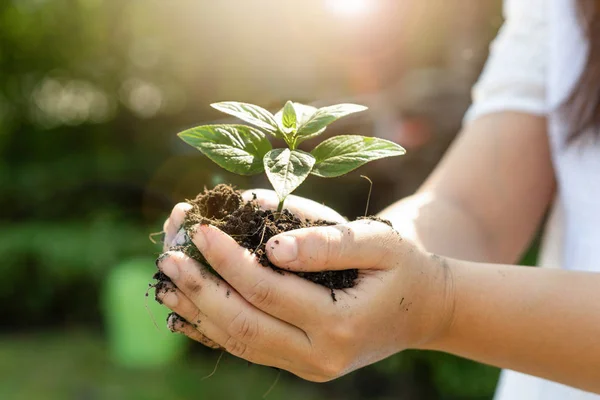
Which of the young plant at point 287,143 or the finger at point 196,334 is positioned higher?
the young plant at point 287,143

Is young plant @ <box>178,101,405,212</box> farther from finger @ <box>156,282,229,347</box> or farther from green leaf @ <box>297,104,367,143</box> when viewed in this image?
finger @ <box>156,282,229,347</box>

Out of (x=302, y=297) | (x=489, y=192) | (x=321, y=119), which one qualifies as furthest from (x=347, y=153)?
(x=489, y=192)

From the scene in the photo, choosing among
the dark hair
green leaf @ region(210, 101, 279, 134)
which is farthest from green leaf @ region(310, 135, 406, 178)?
the dark hair

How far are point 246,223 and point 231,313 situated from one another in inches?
9.0

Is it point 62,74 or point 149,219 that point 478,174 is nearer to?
point 149,219

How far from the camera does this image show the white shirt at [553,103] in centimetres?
203

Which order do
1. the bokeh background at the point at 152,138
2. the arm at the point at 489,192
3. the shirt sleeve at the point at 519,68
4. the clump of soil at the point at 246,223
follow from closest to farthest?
1. the clump of soil at the point at 246,223
2. the arm at the point at 489,192
3. the shirt sleeve at the point at 519,68
4. the bokeh background at the point at 152,138

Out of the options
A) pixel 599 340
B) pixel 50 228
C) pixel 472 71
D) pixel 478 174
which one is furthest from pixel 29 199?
pixel 599 340

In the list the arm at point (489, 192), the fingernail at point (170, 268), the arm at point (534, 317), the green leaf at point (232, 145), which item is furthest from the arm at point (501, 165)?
the fingernail at point (170, 268)

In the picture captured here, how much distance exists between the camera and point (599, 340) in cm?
153

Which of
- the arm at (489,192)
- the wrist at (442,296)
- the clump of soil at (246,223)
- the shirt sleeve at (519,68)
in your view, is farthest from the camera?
the shirt sleeve at (519,68)

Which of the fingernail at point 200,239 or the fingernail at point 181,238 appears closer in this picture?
the fingernail at point 200,239

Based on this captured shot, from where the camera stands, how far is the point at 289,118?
1522 mm

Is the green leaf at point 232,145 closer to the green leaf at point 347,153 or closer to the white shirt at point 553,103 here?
the green leaf at point 347,153
